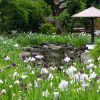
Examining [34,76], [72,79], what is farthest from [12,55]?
[72,79]

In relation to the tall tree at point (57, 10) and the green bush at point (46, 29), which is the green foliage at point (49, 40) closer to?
the green bush at point (46, 29)

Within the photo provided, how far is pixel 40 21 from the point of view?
24.9m

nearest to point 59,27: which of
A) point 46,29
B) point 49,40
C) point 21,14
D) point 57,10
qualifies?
point 57,10

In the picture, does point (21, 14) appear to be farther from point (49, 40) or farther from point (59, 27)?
point (59, 27)

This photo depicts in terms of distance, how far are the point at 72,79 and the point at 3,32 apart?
1880cm

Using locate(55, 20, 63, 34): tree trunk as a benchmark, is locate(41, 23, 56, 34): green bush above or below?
above

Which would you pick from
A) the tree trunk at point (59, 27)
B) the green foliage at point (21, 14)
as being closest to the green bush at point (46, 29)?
the green foliage at point (21, 14)

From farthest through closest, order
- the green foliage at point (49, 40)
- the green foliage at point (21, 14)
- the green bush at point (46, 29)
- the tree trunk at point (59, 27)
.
→ the tree trunk at point (59, 27)
the green bush at point (46, 29)
the green foliage at point (21, 14)
the green foliage at point (49, 40)

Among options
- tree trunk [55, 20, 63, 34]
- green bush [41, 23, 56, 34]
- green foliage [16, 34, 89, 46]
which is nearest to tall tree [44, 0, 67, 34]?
tree trunk [55, 20, 63, 34]

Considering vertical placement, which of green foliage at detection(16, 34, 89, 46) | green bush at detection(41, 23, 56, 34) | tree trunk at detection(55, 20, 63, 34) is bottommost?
tree trunk at detection(55, 20, 63, 34)

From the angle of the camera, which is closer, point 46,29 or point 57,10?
point 46,29

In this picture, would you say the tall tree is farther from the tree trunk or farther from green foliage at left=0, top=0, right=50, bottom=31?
green foliage at left=0, top=0, right=50, bottom=31

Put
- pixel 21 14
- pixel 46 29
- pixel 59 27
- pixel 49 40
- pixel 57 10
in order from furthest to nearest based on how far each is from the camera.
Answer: pixel 57 10, pixel 59 27, pixel 46 29, pixel 21 14, pixel 49 40

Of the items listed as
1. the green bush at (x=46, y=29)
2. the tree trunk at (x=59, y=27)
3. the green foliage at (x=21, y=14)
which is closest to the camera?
the green foliage at (x=21, y=14)
